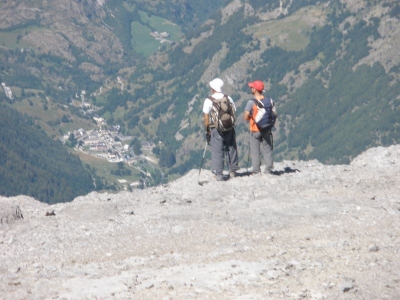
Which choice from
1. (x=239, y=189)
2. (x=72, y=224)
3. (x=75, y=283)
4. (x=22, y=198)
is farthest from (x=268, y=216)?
(x=22, y=198)

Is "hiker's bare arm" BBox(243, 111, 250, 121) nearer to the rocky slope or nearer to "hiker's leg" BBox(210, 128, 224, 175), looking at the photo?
"hiker's leg" BBox(210, 128, 224, 175)

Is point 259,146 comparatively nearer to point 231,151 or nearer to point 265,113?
point 231,151

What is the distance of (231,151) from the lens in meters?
23.0

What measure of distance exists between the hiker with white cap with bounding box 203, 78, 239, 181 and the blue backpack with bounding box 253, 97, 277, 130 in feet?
2.31

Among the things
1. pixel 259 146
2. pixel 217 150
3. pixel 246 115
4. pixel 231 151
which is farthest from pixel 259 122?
pixel 217 150

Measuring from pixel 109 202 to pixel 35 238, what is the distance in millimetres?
3199

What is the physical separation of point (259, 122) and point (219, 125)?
3.85ft

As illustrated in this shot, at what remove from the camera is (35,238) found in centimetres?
1712

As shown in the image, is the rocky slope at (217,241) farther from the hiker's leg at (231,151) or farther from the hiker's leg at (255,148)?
the hiker's leg at (255,148)

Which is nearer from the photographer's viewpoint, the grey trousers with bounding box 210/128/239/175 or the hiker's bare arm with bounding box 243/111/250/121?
the hiker's bare arm with bounding box 243/111/250/121

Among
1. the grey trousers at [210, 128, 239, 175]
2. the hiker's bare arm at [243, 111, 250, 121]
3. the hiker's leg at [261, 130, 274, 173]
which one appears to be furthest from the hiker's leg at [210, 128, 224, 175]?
the hiker's leg at [261, 130, 274, 173]

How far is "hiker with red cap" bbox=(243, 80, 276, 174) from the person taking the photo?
22438 mm

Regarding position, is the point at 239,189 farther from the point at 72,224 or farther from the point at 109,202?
the point at 72,224

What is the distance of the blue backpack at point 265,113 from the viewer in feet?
73.5
